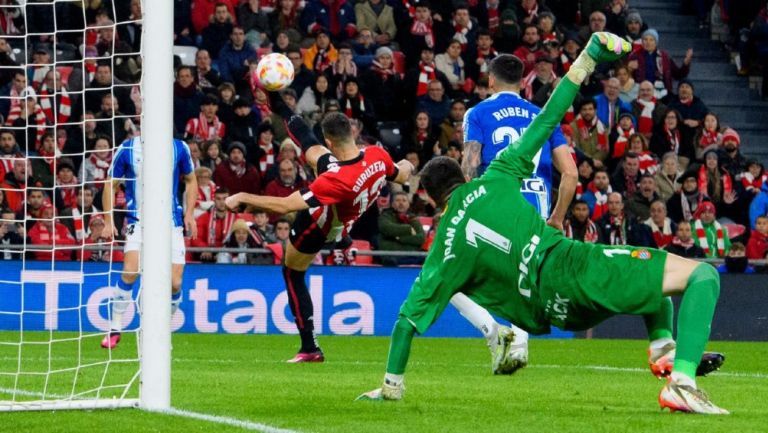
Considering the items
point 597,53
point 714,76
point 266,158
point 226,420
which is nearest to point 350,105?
point 266,158

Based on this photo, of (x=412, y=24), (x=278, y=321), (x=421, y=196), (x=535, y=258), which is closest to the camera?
(x=535, y=258)

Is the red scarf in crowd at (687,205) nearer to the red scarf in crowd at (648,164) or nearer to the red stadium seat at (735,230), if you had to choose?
the red stadium seat at (735,230)

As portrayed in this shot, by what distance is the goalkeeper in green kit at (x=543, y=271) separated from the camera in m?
7.46

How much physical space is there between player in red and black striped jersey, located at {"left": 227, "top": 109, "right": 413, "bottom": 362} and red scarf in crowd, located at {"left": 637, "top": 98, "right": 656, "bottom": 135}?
10483 millimetres

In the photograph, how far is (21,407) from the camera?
26.1ft

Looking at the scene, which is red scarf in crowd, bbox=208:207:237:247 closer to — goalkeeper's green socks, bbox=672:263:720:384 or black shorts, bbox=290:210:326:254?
black shorts, bbox=290:210:326:254

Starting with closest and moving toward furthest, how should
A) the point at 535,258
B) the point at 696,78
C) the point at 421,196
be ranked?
the point at 535,258, the point at 421,196, the point at 696,78

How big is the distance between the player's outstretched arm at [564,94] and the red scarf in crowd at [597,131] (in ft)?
44.5

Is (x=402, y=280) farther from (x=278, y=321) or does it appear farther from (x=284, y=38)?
(x=284, y=38)

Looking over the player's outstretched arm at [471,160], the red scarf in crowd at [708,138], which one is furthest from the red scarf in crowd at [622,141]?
the player's outstretched arm at [471,160]

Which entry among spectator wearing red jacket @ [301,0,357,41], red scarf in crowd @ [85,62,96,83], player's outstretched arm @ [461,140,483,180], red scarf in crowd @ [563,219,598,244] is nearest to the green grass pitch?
player's outstretched arm @ [461,140,483,180]

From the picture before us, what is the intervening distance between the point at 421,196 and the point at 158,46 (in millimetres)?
11835

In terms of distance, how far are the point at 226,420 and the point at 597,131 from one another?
14565mm

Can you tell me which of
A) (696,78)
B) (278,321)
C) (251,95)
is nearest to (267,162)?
(251,95)
